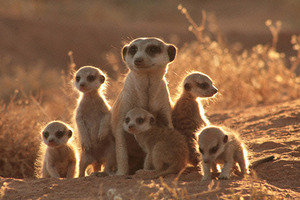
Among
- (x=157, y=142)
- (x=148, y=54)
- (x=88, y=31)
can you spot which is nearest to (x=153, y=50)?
(x=148, y=54)

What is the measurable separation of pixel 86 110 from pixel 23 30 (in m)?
12.7

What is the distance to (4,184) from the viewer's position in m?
4.14

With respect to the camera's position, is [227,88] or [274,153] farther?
[227,88]

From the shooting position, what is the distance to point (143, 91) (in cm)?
494

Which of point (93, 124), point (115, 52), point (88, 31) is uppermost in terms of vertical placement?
point (88, 31)

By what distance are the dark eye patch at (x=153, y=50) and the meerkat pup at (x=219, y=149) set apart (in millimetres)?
935

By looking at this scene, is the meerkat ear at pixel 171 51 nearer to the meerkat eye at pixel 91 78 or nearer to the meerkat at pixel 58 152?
the meerkat eye at pixel 91 78

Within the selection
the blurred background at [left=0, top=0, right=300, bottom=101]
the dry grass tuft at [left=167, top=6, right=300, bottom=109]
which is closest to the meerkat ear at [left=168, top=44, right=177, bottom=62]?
the dry grass tuft at [left=167, top=6, right=300, bottom=109]

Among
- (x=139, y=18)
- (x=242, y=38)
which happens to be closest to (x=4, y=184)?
(x=242, y=38)

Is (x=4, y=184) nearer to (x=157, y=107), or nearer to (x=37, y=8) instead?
(x=157, y=107)

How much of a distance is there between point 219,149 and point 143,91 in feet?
3.54

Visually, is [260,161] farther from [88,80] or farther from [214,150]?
[88,80]

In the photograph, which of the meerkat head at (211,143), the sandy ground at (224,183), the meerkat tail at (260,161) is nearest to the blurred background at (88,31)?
the sandy ground at (224,183)

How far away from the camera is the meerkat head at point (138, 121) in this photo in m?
4.68
